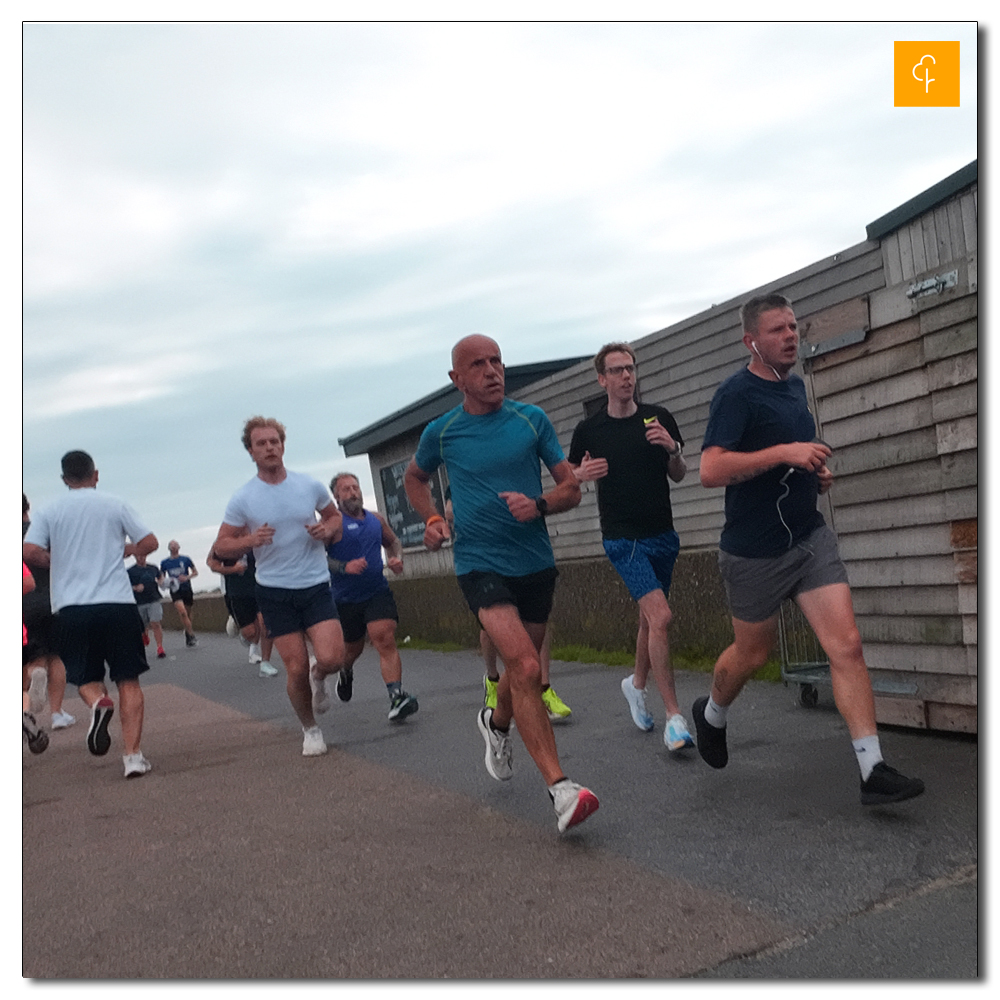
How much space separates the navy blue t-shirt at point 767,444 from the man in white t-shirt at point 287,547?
3052mm

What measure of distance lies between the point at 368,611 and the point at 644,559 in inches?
111

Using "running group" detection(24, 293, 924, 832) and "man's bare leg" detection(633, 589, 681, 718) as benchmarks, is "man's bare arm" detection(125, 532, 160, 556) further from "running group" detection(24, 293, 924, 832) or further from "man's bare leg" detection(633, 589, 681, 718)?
"man's bare leg" detection(633, 589, 681, 718)

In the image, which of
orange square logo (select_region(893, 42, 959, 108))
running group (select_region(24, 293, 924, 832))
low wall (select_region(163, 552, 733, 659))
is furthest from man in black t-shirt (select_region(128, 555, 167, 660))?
orange square logo (select_region(893, 42, 959, 108))

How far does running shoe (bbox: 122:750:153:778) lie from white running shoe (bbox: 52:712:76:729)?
327 cm

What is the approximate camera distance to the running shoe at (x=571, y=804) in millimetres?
4383

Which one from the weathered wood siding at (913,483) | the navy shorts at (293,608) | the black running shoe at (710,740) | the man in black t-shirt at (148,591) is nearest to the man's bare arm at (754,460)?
the black running shoe at (710,740)

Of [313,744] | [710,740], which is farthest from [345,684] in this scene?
[710,740]

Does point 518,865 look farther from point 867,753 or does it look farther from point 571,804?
point 867,753

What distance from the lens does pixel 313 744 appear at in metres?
7.34

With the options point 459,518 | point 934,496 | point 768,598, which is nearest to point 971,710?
point 934,496

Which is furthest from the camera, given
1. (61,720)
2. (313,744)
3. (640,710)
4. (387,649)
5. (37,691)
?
(61,720)

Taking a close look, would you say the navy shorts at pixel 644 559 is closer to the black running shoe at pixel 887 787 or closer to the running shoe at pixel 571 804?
the running shoe at pixel 571 804

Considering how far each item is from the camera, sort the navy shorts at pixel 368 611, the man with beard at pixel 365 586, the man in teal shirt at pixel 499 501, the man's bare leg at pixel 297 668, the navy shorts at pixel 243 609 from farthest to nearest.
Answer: the navy shorts at pixel 243 609 < the navy shorts at pixel 368 611 < the man with beard at pixel 365 586 < the man's bare leg at pixel 297 668 < the man in teal shirt at pixel 499 501

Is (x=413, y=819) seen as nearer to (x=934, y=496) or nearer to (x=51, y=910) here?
(x=51, y=910)
